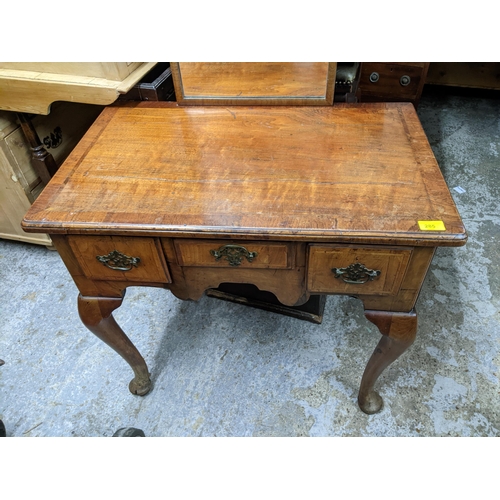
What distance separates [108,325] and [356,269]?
27.8 inches

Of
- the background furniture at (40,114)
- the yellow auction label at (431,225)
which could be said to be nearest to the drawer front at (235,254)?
the yellow auction label at (431,225)

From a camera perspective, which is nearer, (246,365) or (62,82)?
(62,82)

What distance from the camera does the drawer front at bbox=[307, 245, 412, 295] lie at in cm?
85

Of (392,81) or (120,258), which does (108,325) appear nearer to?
(120,258)

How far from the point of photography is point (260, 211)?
34.2 inches

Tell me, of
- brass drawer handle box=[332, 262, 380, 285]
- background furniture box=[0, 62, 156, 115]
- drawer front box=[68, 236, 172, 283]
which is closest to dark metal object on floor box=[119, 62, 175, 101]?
background furniture box=[0, 62, 156, 115]

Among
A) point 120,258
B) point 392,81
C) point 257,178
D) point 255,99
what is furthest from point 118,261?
point 392,81

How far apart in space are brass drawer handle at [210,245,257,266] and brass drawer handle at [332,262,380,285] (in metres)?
0.19

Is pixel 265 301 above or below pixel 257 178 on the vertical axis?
below

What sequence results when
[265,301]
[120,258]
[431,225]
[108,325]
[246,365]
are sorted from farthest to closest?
[265,301]
[246,365]
[108,325]
[120,258]
[431,225]

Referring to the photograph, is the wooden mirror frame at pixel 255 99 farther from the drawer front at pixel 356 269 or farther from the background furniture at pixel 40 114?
the drawer front at pixel 356 269

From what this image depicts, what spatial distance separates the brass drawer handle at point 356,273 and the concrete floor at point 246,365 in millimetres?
620

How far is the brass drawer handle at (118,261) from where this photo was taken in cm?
95

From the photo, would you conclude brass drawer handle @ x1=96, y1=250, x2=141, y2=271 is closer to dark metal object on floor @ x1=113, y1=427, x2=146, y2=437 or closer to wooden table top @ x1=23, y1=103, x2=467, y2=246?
wooden table top @ x1=23, y1=103, x2=467, y2=246
